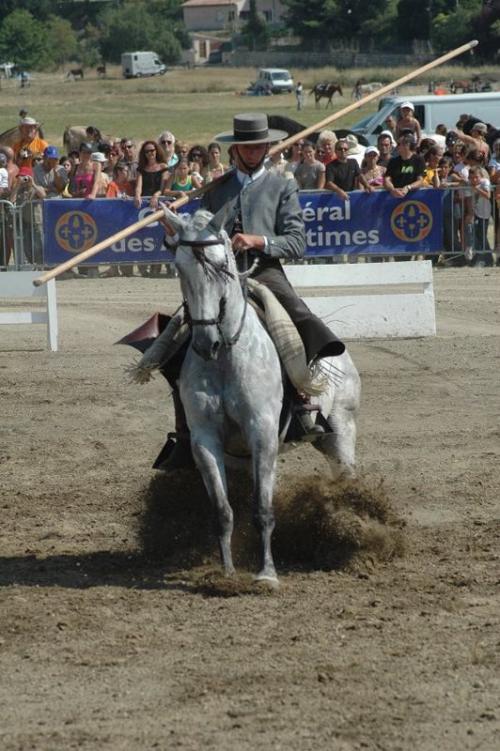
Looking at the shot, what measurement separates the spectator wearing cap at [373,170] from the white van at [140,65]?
295ft

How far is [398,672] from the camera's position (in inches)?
241

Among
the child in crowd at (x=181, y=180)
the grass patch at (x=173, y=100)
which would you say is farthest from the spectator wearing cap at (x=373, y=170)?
the grass patch at (x=173, y=100)

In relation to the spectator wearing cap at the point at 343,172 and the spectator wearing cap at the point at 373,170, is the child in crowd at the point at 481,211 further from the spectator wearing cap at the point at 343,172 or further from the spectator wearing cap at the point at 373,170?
the spectator wearing cap at the point at 343,172

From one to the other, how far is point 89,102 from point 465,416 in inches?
2772

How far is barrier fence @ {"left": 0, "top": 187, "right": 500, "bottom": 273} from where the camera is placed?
19.9 meters

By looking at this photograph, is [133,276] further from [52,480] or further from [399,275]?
[52,480]

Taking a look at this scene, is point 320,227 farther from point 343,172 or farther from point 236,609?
point 236,609

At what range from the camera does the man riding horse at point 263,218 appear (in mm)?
7789

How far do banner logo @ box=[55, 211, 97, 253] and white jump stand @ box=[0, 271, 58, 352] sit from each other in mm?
4460

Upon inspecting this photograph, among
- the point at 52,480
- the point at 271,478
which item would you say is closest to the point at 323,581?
the point at 271,478

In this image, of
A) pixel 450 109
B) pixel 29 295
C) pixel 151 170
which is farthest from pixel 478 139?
pixel 29 295

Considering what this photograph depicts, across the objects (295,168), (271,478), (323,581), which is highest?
(295,168)

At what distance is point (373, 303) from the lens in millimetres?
15914

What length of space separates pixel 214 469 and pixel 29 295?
834 cm
